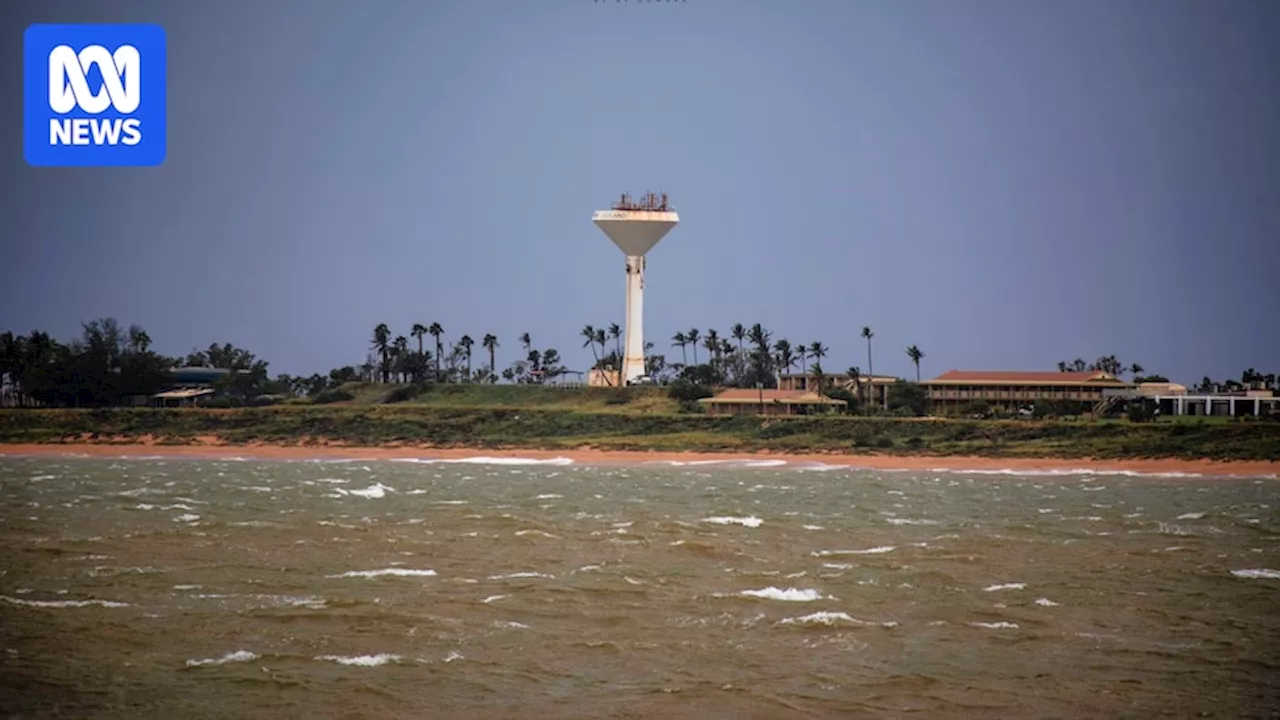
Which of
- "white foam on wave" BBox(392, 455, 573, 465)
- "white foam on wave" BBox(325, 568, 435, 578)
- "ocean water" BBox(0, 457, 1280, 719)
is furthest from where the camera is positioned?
"white foam on wave" BBox(392, 455, 573, 465)

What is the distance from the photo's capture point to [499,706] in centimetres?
1694

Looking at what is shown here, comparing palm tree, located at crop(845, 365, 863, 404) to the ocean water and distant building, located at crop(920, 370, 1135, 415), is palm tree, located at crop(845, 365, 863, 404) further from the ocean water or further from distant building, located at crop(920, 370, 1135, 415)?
the ocean water

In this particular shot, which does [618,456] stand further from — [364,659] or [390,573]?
[364,659]

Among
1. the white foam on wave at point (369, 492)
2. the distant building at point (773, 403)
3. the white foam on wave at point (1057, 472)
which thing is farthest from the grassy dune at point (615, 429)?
the white foam on wave at point (369, 492)

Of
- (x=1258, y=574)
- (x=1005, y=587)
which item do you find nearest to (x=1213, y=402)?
(x=1258, y=574)

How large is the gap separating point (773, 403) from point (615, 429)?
13.2 m

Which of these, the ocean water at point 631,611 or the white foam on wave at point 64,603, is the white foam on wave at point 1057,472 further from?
the white foam on wave at point 64,603

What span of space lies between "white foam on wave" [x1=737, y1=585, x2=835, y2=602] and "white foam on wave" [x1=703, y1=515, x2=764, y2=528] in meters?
11.9

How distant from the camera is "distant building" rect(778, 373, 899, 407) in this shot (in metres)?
119

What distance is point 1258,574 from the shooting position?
93.8 ft

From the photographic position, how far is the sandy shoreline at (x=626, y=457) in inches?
2896

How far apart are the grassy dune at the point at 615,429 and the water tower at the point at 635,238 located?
905cm

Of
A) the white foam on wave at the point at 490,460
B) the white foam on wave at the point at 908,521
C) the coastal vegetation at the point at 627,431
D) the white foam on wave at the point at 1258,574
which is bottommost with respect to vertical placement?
the white foam on wave at the point at 1258,574

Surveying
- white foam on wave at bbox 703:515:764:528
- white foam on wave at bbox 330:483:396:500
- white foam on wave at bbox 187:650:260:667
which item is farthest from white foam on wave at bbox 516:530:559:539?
white foam on wave at bbox 187:650:260:667
